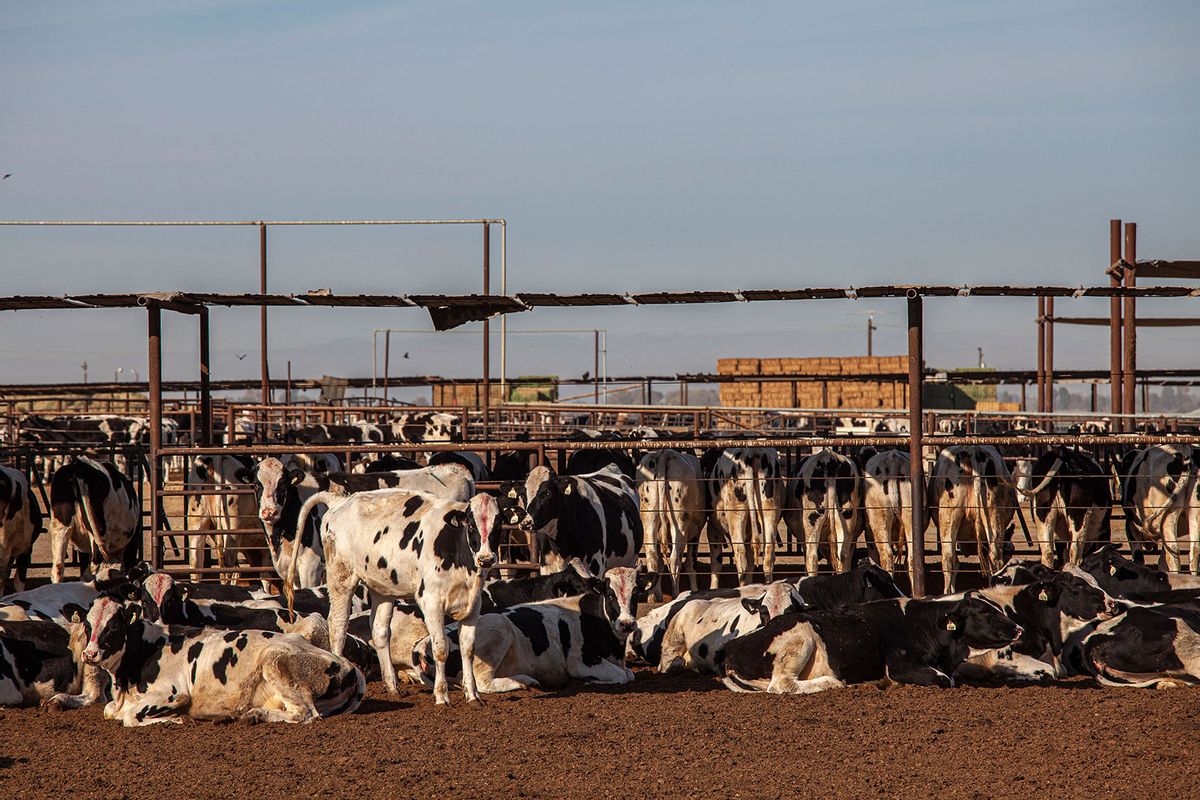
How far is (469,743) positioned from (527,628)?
197 centimetres

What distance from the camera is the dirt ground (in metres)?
6.24

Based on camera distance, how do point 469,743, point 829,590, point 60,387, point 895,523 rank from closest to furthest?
point 469,743 → point 829,590 → point 895,523 → point 60,387

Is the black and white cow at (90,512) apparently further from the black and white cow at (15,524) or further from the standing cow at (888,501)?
the standing cow at (888,501)

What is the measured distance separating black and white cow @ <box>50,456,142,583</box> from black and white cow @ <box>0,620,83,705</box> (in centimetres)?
470

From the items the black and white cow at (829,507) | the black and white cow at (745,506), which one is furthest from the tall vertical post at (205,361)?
the black and white cow at (829,507)

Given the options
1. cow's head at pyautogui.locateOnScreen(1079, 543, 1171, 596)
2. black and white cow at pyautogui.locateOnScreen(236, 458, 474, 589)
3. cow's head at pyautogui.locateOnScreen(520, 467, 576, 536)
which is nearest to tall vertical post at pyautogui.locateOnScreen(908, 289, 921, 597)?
cow's head at pyautogui.locateOnScreen(1079, 543, 1171, 596)

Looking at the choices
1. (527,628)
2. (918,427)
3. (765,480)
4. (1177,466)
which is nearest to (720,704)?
(527,628)

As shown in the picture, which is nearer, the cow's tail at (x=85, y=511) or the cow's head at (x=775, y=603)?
the cow's head at (x=775, y=603)

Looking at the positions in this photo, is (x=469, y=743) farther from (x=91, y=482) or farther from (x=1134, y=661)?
(x=91, y=482)

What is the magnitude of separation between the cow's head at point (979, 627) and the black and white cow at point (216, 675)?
379 cm

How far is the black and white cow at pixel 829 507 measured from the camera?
14.0 metres

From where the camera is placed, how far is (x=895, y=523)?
1445cm

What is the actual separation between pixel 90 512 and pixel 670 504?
592 cm

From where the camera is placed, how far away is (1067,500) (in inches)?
553
